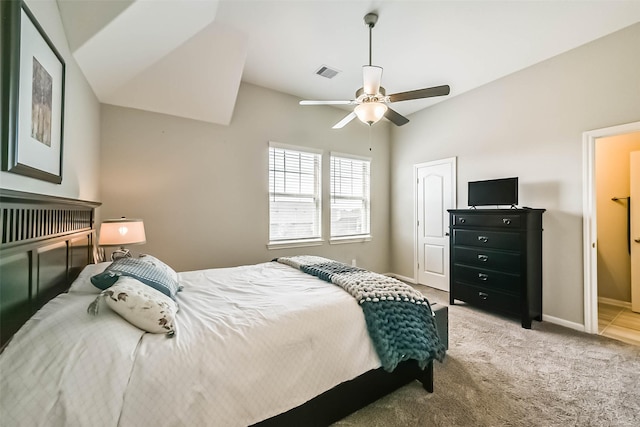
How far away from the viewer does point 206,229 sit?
335cm

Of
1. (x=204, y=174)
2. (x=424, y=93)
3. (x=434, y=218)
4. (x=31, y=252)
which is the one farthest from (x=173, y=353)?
(x=434, y=218)

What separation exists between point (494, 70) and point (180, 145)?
13.1ft

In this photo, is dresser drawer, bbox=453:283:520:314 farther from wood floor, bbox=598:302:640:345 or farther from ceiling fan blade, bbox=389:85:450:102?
ceiling fan blade, bbox=389:85:450:102

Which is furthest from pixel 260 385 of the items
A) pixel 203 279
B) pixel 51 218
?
pixel 51 218

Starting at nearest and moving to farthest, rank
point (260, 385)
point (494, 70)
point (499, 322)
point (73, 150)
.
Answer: point (260, 385)
point (73, 150)
point (499, 322)
point (494, 70)

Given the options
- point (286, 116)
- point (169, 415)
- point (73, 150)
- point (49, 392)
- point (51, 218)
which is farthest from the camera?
point (286, 116)

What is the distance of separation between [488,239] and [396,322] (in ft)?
7.35

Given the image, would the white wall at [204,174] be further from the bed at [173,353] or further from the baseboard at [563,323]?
the baseboard at [563,323]

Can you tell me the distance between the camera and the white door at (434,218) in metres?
4.17

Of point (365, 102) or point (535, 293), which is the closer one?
point (365, 102)

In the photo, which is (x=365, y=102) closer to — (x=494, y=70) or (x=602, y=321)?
(x=494, y=70)

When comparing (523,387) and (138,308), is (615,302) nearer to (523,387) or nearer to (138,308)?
(523,387)

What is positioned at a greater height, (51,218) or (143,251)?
(51,218)

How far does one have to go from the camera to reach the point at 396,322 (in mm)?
1650
